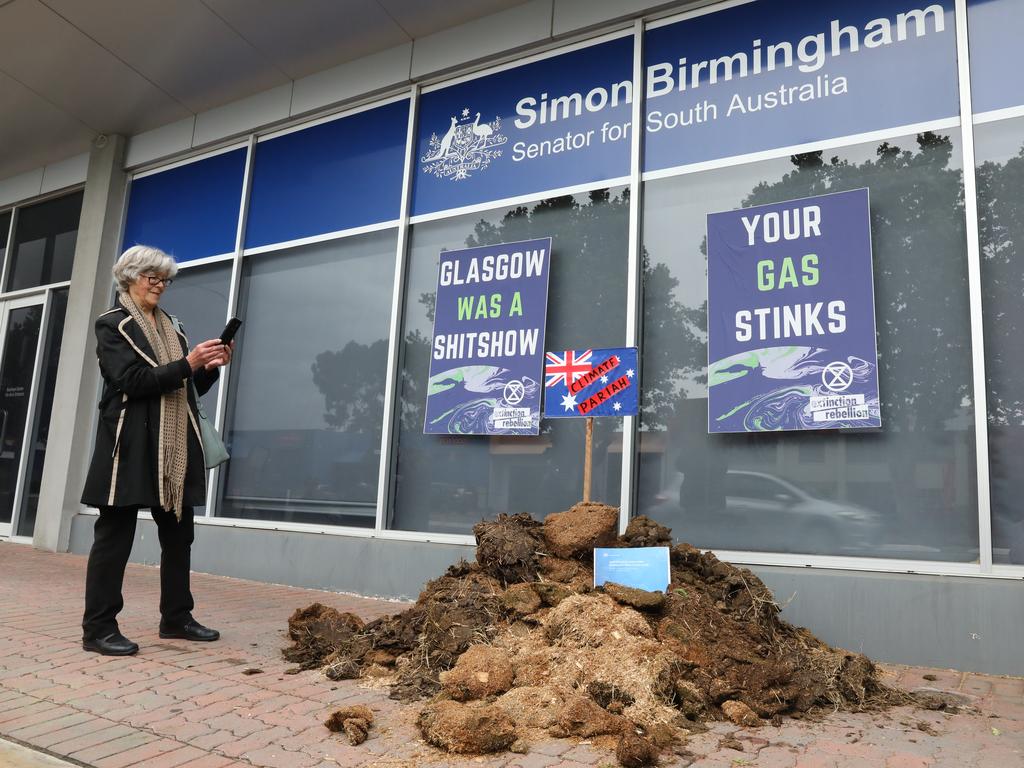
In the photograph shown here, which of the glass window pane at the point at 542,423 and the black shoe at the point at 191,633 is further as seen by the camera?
the glass window pane at the point at 542,423

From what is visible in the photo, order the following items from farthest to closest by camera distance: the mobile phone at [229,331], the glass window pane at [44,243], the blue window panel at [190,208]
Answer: the glass window pane at [44,243] < the blue window panel at [190,208] < the mobile phone at [229,331]

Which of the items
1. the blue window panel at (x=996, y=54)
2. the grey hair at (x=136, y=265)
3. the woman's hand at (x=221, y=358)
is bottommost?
the woman's hand at (x=221, y=358)

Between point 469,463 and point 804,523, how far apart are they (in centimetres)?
259

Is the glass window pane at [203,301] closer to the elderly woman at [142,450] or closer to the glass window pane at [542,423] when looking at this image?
the glass window pane at [542,423]

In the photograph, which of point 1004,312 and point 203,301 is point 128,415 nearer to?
point 203,301

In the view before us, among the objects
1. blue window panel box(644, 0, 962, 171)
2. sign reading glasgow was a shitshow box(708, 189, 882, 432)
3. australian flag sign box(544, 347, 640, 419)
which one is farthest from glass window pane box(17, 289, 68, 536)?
sign reading glasgow was a shitshow box(708, 189, 882, 432)

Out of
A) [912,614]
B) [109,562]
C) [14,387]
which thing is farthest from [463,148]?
[14,387]

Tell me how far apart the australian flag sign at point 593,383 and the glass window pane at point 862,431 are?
721 millimetres

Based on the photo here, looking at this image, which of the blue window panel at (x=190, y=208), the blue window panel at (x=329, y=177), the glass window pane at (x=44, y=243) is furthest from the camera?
the glass window pane at (x=44, y=243)

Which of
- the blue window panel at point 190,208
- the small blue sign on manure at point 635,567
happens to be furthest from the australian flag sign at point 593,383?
the blue window panel at point 190,208

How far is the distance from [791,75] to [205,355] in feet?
14.3

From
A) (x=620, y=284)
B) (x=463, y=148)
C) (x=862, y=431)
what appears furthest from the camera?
(x=463, y=148)

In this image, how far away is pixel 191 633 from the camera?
14.7ft

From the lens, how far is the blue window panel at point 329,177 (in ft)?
24.5
